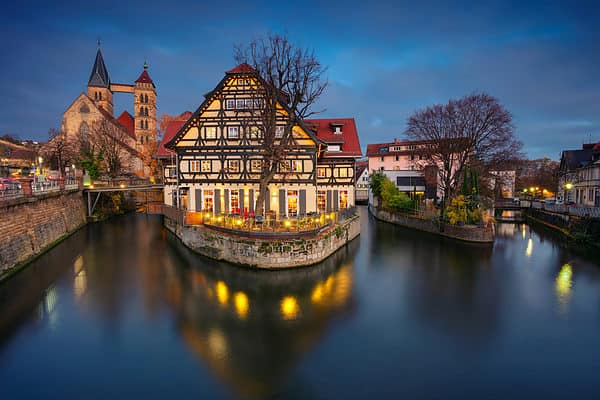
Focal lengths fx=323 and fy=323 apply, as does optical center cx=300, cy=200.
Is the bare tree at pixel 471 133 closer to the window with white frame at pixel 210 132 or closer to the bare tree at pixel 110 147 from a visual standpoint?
the window with white frame at pixel 210 132

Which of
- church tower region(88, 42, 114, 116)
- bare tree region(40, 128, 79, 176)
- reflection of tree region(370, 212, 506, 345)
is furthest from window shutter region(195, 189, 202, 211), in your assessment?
church tower region(88, 42, 114, 116)

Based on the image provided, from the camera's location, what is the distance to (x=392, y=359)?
8516 millimetres

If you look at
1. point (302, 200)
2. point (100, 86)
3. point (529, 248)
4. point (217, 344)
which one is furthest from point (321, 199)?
point (100, 86)

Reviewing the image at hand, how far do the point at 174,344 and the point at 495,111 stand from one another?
92.8 feet

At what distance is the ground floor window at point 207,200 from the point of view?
23.8 metres

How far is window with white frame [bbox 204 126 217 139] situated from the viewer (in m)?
23.1

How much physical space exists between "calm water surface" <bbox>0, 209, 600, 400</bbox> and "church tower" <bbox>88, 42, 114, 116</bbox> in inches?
2366

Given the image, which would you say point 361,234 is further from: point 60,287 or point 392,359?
point 60,287

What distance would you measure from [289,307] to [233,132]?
14826mm

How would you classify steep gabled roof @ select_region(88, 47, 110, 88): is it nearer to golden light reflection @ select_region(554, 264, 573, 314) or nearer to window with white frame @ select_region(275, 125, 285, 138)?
window with white frame @ select_region(275, 125, 285, 138)

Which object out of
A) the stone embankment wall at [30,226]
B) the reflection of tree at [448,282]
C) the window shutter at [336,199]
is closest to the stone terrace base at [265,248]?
the reflection of tree at [448,282]

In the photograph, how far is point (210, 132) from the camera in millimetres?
23188

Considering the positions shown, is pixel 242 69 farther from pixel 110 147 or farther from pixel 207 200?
pixel 110 147

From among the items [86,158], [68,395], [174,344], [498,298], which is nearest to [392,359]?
[174,344]
